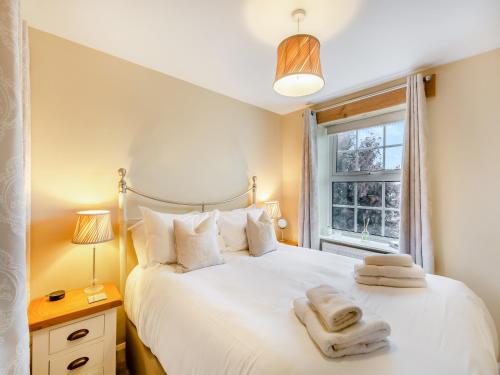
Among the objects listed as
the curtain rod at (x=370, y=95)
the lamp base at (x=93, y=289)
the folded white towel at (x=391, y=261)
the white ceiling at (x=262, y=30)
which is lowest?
the lamp base at (x=93, y=289)

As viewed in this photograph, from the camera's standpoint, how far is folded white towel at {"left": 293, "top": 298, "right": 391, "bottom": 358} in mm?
810

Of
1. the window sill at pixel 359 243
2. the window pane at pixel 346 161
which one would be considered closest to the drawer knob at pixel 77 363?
the window sill at pixel 359 243

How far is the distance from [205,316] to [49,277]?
1324 millimetres

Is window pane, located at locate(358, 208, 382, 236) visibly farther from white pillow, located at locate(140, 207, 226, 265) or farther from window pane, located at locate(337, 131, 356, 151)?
white pillow, located at locate(140, 207, 226, 265)

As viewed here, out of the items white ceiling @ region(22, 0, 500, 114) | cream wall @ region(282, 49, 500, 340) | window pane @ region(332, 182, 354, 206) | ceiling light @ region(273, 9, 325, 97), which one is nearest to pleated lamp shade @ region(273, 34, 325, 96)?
ceiling light @ region(273, 9, 325, 97)

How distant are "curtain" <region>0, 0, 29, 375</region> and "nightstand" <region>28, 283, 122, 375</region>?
1059 millimetres

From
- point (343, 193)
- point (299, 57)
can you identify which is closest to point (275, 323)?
point (299, 57)

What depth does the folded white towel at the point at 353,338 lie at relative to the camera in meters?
0.81

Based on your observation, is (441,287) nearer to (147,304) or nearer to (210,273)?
(210,273)

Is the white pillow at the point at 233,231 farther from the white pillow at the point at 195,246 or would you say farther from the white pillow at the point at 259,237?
the white pillow at the point at 195,246

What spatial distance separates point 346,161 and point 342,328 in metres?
2.49

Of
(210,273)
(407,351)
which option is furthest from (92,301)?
(407,351)

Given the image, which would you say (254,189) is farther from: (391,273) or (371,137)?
(391,273)

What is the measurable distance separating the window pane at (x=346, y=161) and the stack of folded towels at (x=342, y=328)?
2270mm
